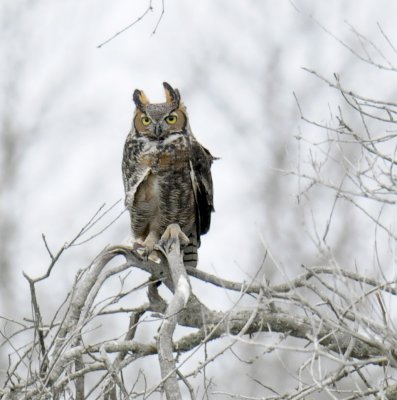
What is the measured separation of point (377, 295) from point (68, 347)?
130cm

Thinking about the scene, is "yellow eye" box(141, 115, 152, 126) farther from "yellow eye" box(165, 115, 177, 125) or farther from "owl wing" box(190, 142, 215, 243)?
"owl wing" box(190, 142, 215, 243)

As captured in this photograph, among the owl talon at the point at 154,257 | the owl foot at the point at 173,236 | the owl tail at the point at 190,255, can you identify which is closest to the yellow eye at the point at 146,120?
the owl foot at the point at 173,236

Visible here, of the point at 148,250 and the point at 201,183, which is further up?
the point at 201,183

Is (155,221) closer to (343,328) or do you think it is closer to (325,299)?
(325,299)

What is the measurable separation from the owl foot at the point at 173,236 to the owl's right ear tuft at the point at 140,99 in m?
0.85

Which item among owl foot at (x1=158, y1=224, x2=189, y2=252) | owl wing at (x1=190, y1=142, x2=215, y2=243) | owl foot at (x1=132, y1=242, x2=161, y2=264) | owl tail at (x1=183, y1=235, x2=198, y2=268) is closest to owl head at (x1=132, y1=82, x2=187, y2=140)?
owl wing at (x1=190, y1=142, x2=215, y2=243)

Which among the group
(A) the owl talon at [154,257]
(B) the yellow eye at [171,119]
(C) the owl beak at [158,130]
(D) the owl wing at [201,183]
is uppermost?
(B) the yellow eye at [171,119]

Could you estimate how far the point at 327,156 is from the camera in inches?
182

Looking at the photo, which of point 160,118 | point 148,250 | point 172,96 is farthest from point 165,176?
point 148,250

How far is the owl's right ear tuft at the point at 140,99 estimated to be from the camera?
683 cm

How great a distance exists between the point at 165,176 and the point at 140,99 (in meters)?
0.64

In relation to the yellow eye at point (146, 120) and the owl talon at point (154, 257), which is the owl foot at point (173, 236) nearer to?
Answer: the owl talon at point (154, 257)

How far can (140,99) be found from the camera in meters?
6.91

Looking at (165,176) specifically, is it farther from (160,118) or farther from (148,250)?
(148,250)
